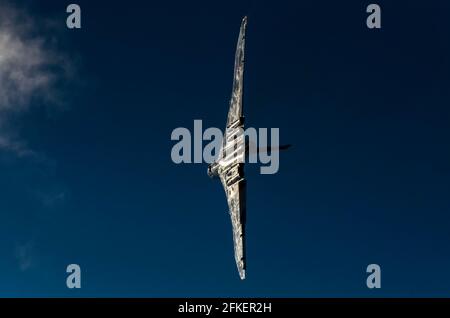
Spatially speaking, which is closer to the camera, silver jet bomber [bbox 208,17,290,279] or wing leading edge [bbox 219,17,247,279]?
silver jet bomber [bbox 208,17,290,279]

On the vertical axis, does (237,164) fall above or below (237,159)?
below

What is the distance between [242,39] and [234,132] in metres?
12.7

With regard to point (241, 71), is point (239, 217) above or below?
below

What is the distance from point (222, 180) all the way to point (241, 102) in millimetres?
12719

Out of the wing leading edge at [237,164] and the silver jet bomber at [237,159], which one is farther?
the wing leading edge at [237,164]

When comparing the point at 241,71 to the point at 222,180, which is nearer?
the point at 241,71

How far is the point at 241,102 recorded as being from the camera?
2640 inches

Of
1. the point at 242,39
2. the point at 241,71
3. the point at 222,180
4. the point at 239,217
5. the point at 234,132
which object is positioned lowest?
the point at 239,217
